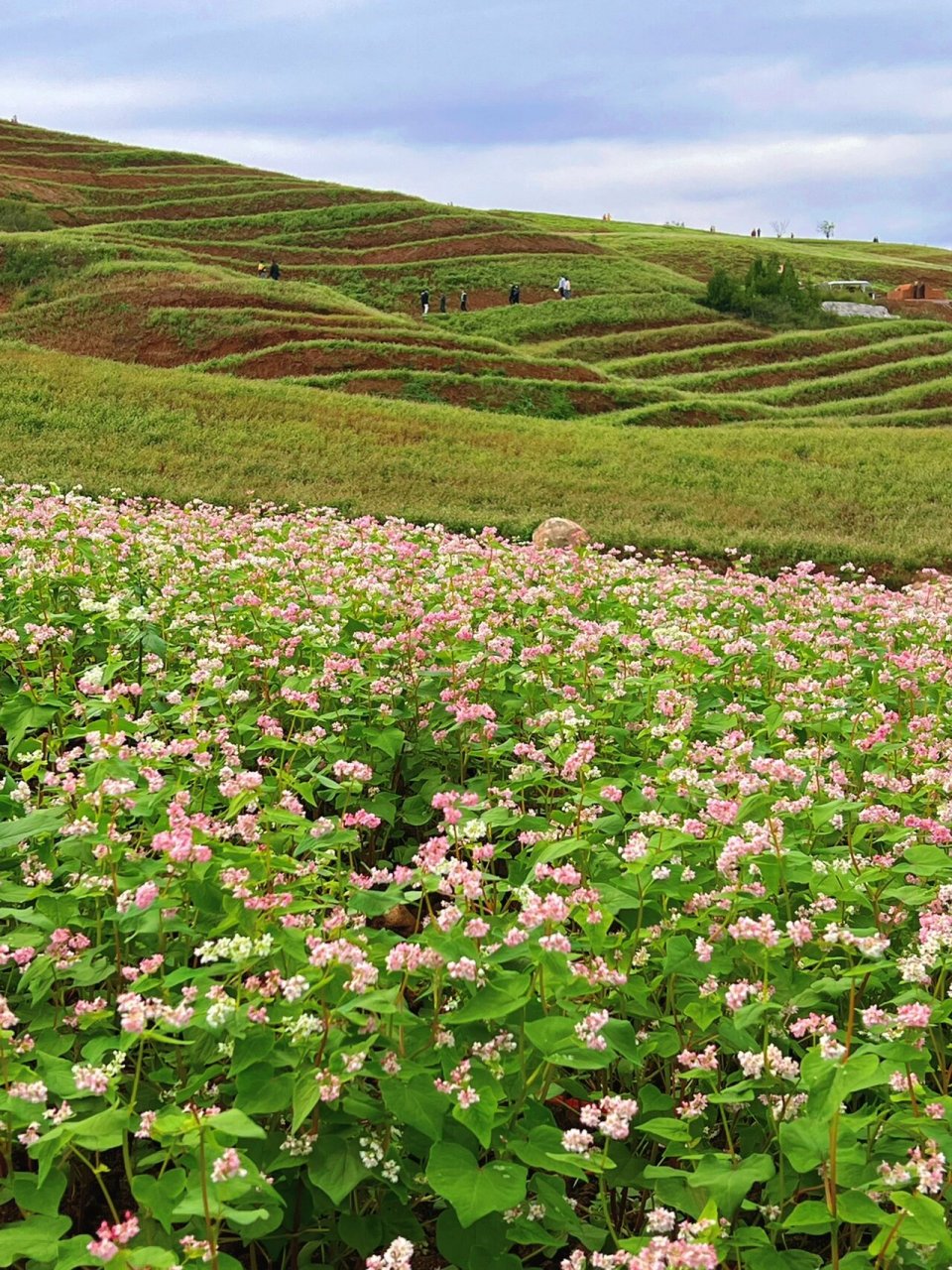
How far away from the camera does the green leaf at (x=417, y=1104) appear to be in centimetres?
196

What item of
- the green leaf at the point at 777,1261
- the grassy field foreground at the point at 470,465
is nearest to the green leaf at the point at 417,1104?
the green leaf at the point at 777,1261

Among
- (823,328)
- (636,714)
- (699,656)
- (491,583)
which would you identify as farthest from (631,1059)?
(823,328)

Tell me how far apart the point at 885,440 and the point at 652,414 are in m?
6.79

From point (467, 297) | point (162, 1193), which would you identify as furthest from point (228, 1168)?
point (467, 297)

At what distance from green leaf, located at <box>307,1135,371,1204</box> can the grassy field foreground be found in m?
11.7

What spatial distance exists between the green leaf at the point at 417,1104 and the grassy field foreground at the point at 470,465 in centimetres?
1167

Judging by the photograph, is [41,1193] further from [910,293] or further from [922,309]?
[910,293]

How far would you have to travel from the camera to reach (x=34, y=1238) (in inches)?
74.8

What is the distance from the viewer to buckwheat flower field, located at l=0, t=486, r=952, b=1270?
6.45 feet

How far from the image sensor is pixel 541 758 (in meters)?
3.67

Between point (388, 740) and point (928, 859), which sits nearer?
point (928, 859)

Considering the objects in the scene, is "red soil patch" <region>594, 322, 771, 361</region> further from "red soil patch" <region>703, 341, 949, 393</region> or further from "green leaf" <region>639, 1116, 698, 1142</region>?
"green leaf" <region>639, 1116, 698, 1142</region>

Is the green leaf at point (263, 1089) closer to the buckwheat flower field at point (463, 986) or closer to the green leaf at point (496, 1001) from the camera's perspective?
the buckwheat flower field at point (463, 986)

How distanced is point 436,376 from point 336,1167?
2605cm
